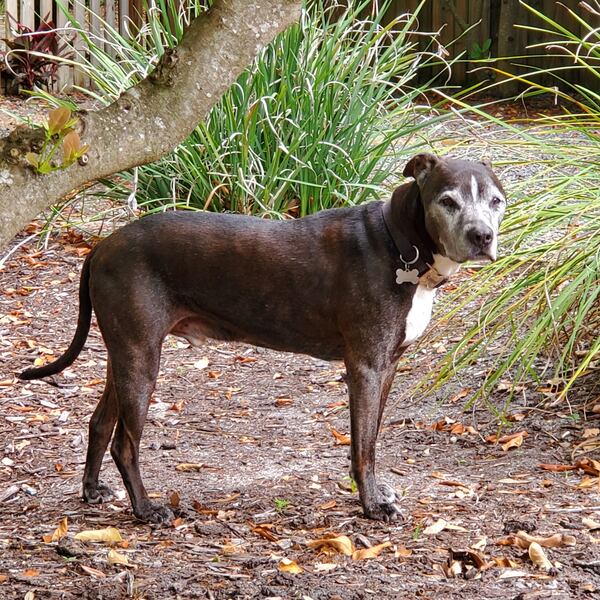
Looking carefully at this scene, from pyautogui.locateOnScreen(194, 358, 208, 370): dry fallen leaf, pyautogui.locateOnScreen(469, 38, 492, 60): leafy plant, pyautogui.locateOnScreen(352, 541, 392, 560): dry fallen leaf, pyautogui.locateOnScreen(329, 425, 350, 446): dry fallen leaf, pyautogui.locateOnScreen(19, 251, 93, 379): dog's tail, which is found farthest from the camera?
pyautogui.locateOnScreen(469, 38, 492, 60): leafy plant

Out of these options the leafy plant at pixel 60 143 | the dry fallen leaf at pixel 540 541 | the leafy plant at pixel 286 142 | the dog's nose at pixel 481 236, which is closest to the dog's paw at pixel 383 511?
the dry fallen leaf at pixel 540 541

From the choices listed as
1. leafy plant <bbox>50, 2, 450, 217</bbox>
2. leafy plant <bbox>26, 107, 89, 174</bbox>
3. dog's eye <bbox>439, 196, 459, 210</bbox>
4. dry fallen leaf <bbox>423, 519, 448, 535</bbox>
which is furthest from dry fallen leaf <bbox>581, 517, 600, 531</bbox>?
leafy plant <bbox>50, 2, 450, 217</bbox>

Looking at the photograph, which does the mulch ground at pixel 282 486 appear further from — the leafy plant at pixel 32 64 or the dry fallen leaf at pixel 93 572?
the leafy plant at pixel 32 64

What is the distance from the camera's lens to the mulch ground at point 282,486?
3615mm

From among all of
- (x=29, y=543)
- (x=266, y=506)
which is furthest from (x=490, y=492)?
(x=29, y=543)

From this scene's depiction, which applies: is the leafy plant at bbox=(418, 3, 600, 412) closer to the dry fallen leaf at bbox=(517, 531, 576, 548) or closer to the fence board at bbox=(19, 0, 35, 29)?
the dry fallen leaf at bbox=(517, 531, 576, 548)

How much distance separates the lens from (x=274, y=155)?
7152 mm

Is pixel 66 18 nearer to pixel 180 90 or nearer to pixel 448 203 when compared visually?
pixel 448 203

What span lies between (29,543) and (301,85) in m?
4.31

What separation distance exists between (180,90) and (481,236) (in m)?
1.34

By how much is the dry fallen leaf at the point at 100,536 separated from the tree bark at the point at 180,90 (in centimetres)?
153

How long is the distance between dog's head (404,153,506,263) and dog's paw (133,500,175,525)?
1498mm

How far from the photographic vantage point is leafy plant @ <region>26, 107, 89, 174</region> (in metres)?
2.55

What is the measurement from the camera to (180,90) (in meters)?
3.04
